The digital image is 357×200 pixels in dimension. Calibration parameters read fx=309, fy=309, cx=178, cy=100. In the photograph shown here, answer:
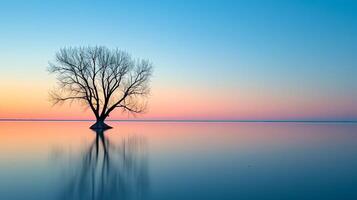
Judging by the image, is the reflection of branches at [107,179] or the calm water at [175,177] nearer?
the reflection of branches at [107,179]

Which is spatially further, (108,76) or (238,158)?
(108,76)

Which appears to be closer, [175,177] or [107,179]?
[107,179]

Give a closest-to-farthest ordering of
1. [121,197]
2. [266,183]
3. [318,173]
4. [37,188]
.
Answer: [121,197] → [37,188] → [266,183] → [318,173]

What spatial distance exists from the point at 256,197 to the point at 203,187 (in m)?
1.58

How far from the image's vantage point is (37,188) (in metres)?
8.18

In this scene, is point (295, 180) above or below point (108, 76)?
below

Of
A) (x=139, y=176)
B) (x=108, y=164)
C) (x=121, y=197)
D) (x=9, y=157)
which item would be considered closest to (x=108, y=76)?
(x=9, y=157)

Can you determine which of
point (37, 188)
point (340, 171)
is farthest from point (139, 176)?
point (340, 171)

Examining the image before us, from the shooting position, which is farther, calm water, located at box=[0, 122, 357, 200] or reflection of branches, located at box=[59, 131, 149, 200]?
calm water, located at box=[0, 122, 357, 200]

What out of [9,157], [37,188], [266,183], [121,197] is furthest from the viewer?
[9,157]

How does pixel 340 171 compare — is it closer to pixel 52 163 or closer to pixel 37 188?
pixel 37 188

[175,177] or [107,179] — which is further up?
[107,179]

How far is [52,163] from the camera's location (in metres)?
12.6

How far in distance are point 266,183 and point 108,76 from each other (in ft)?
113
